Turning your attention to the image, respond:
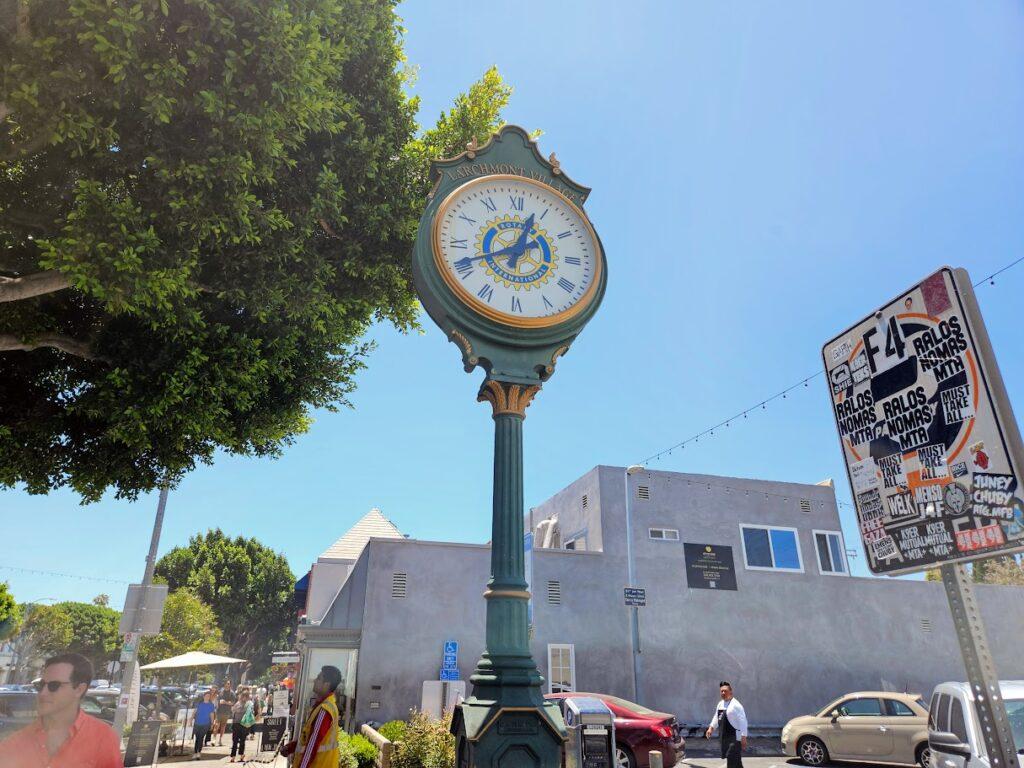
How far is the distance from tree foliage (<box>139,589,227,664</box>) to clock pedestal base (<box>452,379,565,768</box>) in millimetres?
40088

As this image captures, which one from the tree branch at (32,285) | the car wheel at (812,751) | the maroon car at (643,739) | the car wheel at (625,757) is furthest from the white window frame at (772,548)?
the tree branch at (32,285)

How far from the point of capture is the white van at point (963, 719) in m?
5.28

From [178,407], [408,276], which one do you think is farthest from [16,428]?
[408,276]

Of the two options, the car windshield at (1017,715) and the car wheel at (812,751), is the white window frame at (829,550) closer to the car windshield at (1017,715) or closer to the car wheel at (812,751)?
the car wheel at (812,751)

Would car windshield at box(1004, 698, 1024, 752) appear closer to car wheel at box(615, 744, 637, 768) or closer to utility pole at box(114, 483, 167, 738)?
car wheel at box(615, 744, 637, 768)

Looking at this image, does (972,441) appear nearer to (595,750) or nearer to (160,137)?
(160,137)

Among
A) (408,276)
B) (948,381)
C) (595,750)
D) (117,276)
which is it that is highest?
(408,276)

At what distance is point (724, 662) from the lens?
2025cm

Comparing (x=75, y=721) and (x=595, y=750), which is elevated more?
(x=75, y=721)

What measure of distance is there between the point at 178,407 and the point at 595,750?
23.4ft

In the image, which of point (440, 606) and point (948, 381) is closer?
point (948, 381)

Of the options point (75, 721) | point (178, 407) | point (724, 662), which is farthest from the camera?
point (724, 662)

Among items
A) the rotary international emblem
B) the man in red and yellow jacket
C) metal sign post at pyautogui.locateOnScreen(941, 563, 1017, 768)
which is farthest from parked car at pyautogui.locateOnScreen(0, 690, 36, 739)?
metal sign post at pyautogui.locateOnScreen(941, 563, 1017, 768)

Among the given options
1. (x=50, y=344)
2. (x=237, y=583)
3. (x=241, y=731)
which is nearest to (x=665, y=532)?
(x=241, y=731)
